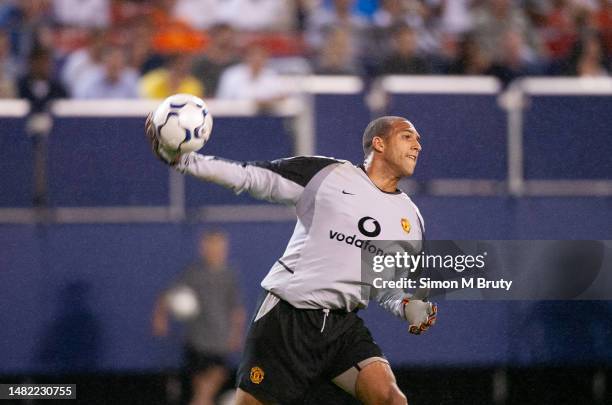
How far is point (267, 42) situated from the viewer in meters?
10.3

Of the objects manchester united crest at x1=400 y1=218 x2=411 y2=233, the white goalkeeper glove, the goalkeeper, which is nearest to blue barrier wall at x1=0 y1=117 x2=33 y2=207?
the goalkeeper

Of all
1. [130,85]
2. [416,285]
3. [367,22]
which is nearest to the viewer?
[416,285]

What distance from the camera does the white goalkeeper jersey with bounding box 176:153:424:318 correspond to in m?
5.23

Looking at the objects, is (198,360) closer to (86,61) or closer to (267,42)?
(86,61)

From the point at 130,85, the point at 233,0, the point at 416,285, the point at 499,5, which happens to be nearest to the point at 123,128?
the point at 130,85

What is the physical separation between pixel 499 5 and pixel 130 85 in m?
3.75

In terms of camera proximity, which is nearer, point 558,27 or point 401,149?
point 401,149

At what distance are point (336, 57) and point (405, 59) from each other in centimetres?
63

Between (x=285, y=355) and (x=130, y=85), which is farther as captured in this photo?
(x=130, y=85)

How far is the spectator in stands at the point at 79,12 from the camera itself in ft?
32.5

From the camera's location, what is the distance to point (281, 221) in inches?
331

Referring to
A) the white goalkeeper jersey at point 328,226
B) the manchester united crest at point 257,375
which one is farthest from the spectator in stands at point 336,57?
the manchester united crest at point 257,375

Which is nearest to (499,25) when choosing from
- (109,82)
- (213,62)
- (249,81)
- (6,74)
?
(249,81)

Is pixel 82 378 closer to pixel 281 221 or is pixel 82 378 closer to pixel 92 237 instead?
pixel 92 237
